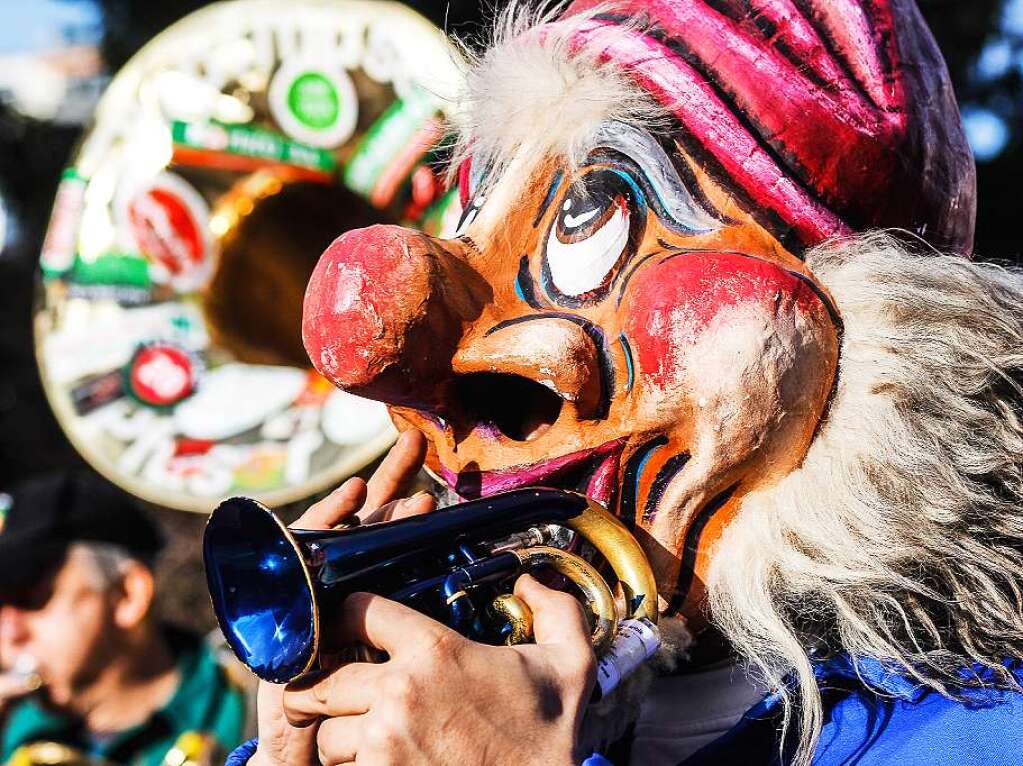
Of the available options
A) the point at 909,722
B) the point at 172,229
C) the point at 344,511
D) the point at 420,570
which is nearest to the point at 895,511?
the point at 909,722

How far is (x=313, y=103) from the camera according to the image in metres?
4.72

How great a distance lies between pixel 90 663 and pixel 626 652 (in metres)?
2.20

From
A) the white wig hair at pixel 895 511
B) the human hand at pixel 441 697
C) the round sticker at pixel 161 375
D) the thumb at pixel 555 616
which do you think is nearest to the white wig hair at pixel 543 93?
the white wig hair at pixel 895 511

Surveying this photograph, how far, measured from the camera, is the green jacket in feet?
9.77

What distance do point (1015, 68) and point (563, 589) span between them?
536 centimetres

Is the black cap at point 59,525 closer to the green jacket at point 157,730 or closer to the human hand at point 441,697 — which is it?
the green jacket at point 157,730

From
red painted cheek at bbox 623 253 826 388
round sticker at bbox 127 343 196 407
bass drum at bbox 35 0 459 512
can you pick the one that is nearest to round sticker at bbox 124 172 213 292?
bass drum at bbox 35 0 459 512

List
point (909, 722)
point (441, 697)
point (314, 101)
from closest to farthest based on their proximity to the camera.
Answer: point (441, 697) < point (909, 722) < point (314, 101)

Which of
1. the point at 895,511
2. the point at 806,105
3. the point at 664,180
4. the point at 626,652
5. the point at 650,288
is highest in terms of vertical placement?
the point at 806,105

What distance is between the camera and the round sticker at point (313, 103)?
4672 mm

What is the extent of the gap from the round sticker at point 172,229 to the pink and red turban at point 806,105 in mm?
3647

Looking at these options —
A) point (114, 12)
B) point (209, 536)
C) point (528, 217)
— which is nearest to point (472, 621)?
point (209, 536)

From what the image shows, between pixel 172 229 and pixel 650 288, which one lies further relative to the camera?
pixel 172 229

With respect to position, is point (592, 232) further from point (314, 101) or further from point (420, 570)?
point (314, 101)
